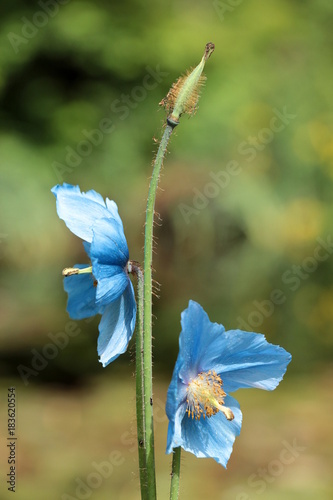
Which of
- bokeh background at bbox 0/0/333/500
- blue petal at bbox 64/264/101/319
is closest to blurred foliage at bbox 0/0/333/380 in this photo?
bokeh background at bbox 0/0/333/500

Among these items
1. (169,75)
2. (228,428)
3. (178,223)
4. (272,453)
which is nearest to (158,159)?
(228,428)

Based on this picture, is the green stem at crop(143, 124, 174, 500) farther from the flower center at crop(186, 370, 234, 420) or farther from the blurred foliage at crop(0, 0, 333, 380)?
the blurred foliage at crop(0, 0, 333, 380)

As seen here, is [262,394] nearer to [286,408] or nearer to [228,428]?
[286,408]

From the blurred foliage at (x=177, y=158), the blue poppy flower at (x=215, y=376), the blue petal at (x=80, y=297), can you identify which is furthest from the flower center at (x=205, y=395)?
the blurred foliage at (x=177, y=158)

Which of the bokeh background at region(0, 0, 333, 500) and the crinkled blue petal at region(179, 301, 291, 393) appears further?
the bokeh background at region(0, 0, 333, 500)

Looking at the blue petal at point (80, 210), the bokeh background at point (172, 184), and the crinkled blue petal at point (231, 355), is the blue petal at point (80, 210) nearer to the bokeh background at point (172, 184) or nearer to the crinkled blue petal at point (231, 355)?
the crinkled blue petal at point (231, 355)

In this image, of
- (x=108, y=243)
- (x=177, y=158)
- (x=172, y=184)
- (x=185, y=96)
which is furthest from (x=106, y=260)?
(x=177, y=158)
